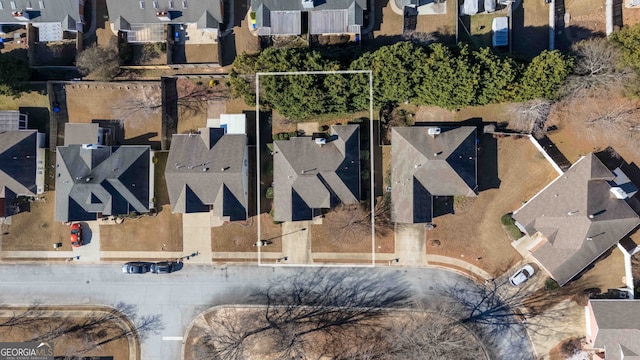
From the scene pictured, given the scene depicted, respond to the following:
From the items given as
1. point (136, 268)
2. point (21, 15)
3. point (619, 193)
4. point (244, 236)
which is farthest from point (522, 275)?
point (21, 15)

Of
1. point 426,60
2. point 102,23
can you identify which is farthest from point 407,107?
point 102,23

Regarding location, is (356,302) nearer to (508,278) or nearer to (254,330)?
(254,330)

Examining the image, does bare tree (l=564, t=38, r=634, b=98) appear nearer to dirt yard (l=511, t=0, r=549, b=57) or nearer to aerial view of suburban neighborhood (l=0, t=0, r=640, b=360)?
aerial view of suburban neighborhood (l=0, t=0, r=640, b=360)

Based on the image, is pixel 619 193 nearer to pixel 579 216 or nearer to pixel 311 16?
pixel 579 216

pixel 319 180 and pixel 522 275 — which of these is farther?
pixel 522 275

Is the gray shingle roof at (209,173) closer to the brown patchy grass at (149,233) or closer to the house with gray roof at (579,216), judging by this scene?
the brown patchy grass at (149,233)

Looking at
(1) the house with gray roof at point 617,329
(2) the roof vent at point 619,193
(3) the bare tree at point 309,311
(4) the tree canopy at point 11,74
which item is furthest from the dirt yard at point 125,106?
(1) the house with gray roof at point 617,329
